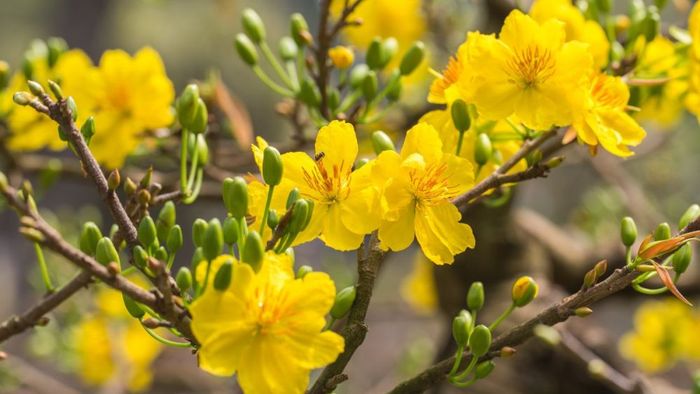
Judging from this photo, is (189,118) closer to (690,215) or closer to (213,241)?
(213,241)

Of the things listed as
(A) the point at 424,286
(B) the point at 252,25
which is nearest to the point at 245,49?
(B) the point at 252,25

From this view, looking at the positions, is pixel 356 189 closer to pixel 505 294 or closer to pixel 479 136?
pixel 479 136

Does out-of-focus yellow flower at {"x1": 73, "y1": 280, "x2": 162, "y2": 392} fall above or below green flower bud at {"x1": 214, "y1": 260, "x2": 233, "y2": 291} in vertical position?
below

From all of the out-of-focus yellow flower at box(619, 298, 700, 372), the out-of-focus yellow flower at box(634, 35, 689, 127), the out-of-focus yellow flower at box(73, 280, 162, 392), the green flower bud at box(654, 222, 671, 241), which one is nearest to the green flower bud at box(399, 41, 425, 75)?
the out-of-focus yellow flower at box(634, 35, 689, 127)

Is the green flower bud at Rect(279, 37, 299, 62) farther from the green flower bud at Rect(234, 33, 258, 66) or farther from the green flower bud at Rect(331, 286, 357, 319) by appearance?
the green flower bud at Rect(331, 286, 357, 319)

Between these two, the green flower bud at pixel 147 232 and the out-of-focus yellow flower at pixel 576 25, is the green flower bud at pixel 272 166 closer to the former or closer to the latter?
the green flower bud at pixel 147 232
